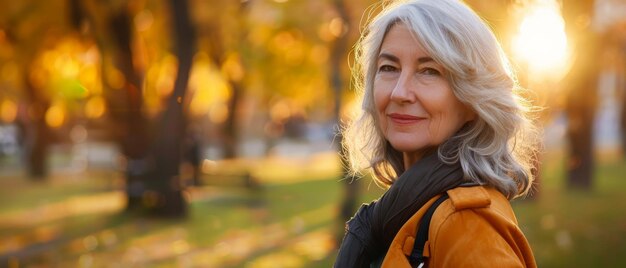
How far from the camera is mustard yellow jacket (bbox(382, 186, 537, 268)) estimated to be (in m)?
2.05

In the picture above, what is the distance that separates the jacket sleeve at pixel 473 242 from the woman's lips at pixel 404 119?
0.42 meters

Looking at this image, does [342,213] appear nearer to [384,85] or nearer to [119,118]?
[119,118]

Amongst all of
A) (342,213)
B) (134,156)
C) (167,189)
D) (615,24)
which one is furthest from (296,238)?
(615,24)

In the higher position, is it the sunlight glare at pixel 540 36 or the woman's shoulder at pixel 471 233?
the sunlight glare at pixel 540 36

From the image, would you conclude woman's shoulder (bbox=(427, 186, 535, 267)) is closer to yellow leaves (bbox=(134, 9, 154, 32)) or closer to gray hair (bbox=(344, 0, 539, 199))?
gray hair (bbox=(344, 0, 539, 199))

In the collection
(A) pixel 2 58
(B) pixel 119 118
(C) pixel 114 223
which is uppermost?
(A) pixel 2 58

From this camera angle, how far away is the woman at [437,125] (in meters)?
2.23

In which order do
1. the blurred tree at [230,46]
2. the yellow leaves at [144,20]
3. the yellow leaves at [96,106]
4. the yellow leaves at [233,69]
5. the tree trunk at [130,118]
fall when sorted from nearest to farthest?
1. the tree trunk at [130,118]
2. the blurred tree at [230,46]
3. the yellow leaves at [144,20]
4. the yellow leaves at [96,106]
5. the yellow leaves at [233,69]

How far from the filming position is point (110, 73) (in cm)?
1870

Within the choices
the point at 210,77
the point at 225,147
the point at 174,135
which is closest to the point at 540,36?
the point at 174,135

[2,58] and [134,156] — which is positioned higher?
[2,58]

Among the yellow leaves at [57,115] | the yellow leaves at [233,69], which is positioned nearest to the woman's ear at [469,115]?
the yellow leaves at [233,69]

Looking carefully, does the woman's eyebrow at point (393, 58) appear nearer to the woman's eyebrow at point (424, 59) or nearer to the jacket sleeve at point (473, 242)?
the woman's eyebrow at point (424, 59)

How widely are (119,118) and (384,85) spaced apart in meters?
16.3
